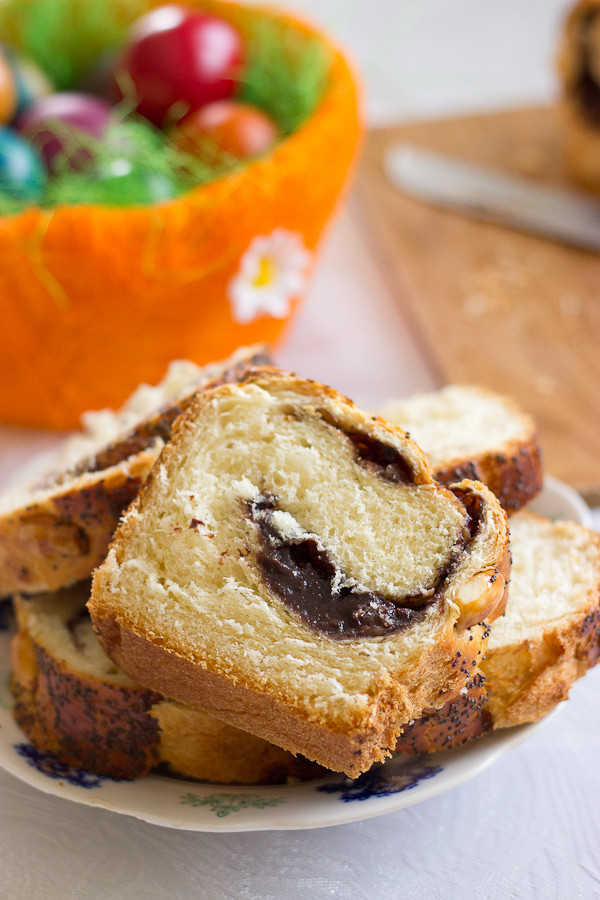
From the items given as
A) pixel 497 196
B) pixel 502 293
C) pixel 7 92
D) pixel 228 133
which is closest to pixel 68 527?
pixel 228 133

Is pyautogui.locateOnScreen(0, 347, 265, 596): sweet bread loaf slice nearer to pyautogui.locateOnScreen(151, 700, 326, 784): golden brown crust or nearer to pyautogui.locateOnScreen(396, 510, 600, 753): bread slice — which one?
pyautogui.locateOnScreen(151, 700, 326, 784): golden brown crust

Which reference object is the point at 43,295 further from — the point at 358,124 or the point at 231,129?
the point at 358,124

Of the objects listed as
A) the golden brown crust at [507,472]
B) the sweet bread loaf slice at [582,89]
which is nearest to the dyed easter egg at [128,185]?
the golden brown crust at [507,472]

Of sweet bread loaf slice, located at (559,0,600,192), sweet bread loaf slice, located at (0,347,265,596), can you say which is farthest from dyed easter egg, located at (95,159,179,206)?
sweet bread loaf slice, located at (559,0,600,192)

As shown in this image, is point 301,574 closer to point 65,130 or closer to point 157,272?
point 157,272

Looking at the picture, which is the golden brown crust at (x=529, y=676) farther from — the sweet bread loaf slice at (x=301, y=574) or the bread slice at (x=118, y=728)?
the bread slice at (x=118, y=728)

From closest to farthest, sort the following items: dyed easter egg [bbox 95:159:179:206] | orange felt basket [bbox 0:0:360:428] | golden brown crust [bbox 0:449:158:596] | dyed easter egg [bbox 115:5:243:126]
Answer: golden brown crust [bbox 0:449:158:596], orange felt basket [bbox 0:0:360:428], dyed easter egg [bbox 95:159:179:206], dyed easter egg [bbox 115:5:243:126]
